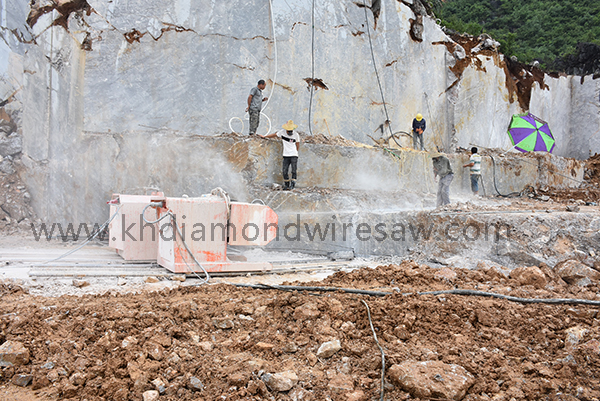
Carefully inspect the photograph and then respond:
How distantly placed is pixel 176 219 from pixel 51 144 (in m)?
4.71

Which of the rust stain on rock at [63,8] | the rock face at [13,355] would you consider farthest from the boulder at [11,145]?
the rock face at [13,355]

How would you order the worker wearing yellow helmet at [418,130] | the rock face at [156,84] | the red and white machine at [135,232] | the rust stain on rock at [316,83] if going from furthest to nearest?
the worker wearing yellow helmet at [418,130]
the rust stain on rock at [316,83]
the rock face at [156,84]
the red and white machine at [135,232]

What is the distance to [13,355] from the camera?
1983 millimetres

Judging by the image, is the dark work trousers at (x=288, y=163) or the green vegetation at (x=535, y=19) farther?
the green vegetation at (x=535, y=19)

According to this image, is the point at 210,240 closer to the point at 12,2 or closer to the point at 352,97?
the point at 352,97

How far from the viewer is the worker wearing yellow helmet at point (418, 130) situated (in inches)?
371

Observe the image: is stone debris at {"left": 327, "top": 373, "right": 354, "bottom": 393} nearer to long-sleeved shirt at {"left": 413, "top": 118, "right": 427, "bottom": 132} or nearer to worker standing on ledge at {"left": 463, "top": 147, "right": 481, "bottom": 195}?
worker standing on ledge at {"left": 463, "top": 147, "right": 481, "bottom": 195}

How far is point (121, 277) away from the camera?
12.4ft

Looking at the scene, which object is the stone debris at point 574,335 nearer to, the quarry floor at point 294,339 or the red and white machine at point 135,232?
the quarry floor at point 294,339

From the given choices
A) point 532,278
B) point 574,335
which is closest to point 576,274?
point 532,278

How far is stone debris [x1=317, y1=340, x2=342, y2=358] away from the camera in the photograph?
81.7 inches

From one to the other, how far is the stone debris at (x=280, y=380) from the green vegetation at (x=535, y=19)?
2202 cm

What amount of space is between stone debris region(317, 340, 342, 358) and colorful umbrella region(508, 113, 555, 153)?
1295 centimetres

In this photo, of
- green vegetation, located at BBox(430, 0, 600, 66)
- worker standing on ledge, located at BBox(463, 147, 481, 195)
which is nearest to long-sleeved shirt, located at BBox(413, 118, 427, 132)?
worker standing on ledge, located at BBox(463, 147, 481, 195)
